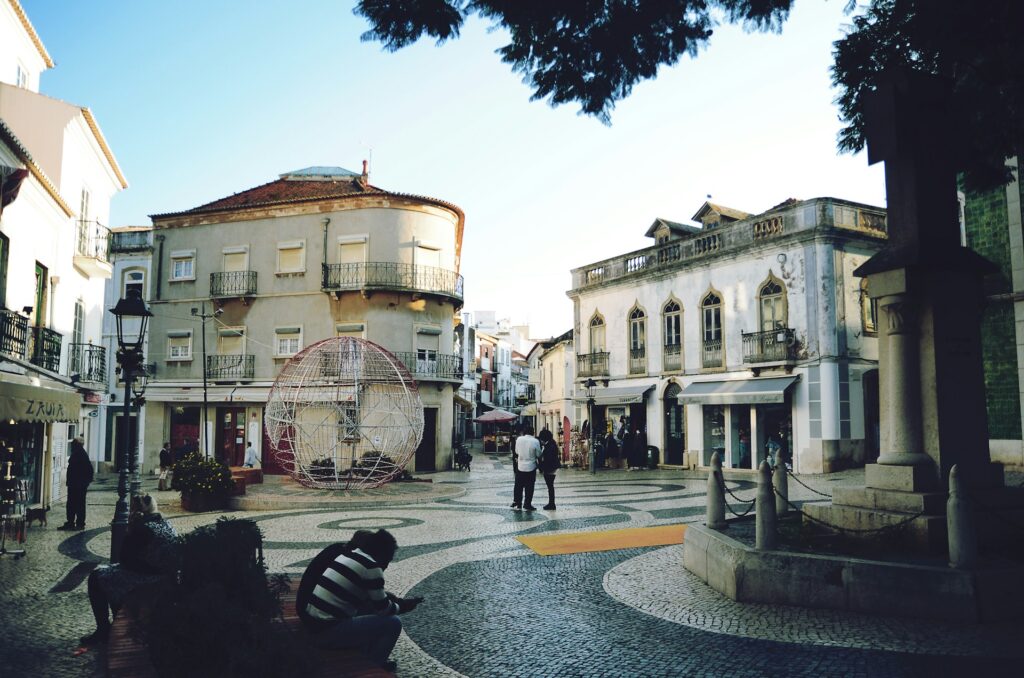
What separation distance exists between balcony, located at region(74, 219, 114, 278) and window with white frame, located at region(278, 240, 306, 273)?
11.4 metres

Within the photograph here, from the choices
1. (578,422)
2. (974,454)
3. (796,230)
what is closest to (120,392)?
(578,422)

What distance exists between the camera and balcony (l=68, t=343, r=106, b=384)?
19.6 m

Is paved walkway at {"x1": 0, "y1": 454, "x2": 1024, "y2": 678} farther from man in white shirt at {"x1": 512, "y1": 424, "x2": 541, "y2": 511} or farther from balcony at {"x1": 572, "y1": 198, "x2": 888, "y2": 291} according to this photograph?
balcony at {"x1": 572, "y1": 198, "x2": 888, "y2": 291}

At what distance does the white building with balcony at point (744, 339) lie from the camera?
2522 centimetres

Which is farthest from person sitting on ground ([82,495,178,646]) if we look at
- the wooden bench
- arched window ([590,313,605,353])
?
arched window ([590,313,605,353])

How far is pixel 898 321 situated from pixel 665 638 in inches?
170

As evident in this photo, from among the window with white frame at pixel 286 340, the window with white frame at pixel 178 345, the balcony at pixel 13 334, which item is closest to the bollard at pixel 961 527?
the balcony at pixel 13 334

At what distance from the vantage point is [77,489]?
1412cm

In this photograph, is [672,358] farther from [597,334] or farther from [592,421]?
[597,334]

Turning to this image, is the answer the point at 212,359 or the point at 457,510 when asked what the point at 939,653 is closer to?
the point at 457,510

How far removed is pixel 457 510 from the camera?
16047 mm

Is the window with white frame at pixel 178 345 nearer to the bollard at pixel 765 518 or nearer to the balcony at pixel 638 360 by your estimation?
the balcony at pixel 638 360

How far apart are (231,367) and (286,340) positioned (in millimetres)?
2491

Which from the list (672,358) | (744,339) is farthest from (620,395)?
(744,339)
